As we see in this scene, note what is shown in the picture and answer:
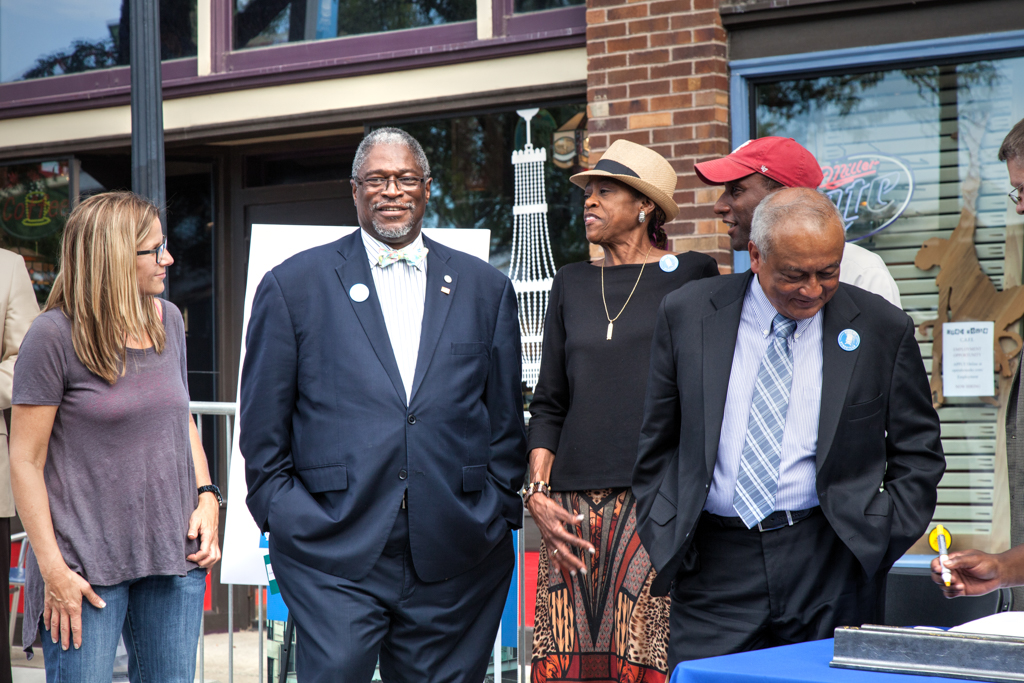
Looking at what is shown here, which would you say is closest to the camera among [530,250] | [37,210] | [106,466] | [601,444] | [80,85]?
[106,466]

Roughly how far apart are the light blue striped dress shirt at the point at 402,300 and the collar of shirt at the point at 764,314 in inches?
38.9

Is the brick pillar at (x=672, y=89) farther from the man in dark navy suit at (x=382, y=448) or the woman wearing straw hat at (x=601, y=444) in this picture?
the man in dark navy suit at (x=382, y=448)

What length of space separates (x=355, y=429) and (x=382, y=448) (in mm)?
96

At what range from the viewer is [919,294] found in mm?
5477

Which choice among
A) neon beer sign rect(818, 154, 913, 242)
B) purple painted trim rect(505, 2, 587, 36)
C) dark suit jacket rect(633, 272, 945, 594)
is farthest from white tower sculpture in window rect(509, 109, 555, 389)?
dark suit jacket rect(633, 272, 945, 594)

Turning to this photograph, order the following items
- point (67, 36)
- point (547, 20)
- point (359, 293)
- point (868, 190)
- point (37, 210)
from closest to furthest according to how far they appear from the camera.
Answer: point (359, 293) < point (868, 190) < point (547, 20) < point (67, 36) < point (37, 210)

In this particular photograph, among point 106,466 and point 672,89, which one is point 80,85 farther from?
point 106,466

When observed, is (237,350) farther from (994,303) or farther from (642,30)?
(994,303)

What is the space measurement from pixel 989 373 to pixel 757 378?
312 centimetres

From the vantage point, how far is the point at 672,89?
5539 mm

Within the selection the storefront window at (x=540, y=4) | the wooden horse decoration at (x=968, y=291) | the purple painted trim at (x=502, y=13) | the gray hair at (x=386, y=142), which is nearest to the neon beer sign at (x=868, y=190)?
the wooden horse decoration at (x=968, y=291)

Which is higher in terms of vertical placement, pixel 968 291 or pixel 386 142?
pixel 386 142

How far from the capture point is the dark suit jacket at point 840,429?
2668 mm

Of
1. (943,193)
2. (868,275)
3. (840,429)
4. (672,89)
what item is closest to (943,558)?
(840,429)
